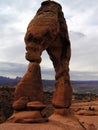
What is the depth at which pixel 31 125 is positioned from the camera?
51.5ft

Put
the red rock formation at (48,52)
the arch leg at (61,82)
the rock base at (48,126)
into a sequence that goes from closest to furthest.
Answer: the rock base at (48,126)
the red rock formation at (48,52)
the arch leg at (61,82)

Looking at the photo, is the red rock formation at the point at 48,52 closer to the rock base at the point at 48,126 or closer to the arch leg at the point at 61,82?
the arch leg at the point at 61,82

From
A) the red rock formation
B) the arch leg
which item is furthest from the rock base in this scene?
the red rock formation

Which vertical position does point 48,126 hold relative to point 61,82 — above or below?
below

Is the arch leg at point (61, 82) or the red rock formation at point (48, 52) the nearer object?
the red rock formation at point (48, 52)

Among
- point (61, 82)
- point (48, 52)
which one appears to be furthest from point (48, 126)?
point (48, 52)

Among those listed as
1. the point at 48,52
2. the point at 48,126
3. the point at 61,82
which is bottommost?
the point at 48,126

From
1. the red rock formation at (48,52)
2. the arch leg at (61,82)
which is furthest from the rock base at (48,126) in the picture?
the red rock formation at (48,52)

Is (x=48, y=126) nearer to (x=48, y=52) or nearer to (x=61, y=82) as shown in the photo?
(x=61, y=82)

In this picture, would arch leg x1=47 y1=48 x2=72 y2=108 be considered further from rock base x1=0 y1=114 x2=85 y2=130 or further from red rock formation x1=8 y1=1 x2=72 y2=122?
rock base x1=0 y1=114 x2=85 y2=130

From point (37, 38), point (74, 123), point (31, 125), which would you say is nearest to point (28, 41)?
point (37, 38)

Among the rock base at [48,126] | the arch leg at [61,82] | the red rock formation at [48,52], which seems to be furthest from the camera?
the arch leg at [61,82]

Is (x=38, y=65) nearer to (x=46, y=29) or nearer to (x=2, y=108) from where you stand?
(x=46, y=29)

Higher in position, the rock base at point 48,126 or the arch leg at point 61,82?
the arch leg at point 61,82
